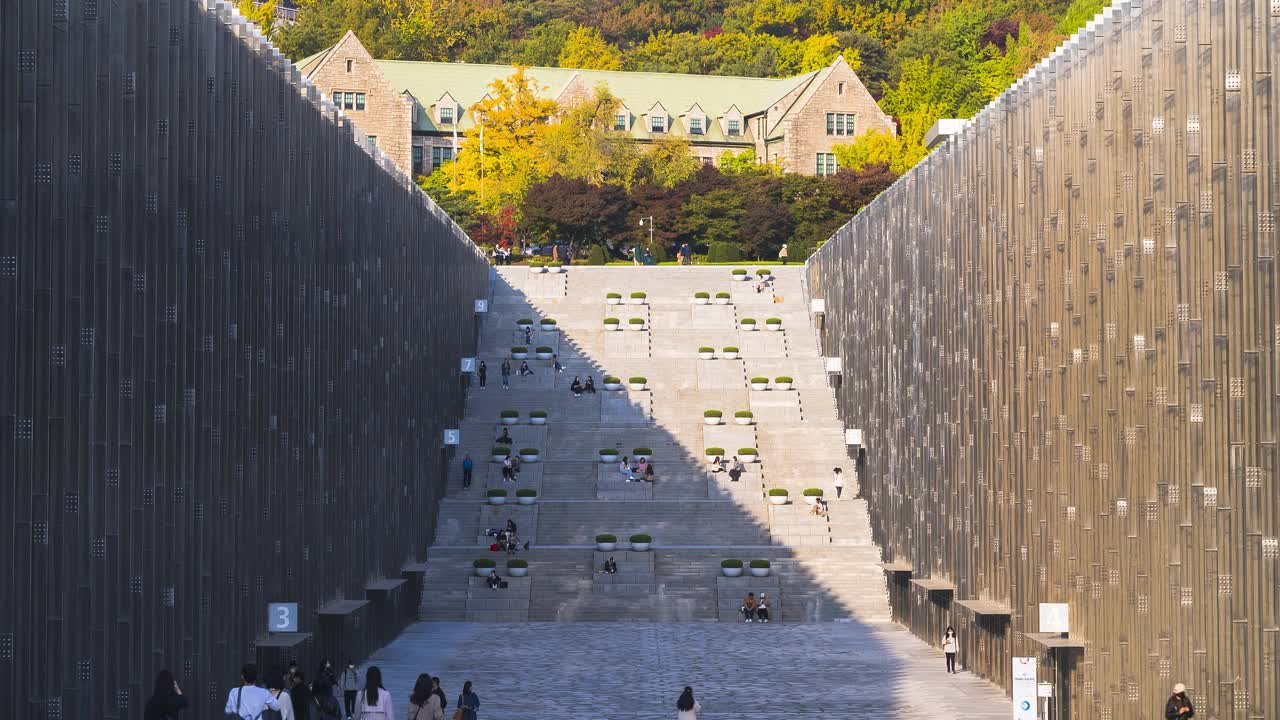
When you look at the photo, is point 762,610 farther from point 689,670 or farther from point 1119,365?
point 1119,365

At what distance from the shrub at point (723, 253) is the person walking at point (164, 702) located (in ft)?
241

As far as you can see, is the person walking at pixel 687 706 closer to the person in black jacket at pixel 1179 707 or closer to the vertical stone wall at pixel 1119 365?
the vertical stone wall at pixel 1119 365

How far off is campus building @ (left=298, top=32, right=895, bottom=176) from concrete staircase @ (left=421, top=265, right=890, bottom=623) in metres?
44.0

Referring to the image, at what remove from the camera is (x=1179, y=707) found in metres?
20.0

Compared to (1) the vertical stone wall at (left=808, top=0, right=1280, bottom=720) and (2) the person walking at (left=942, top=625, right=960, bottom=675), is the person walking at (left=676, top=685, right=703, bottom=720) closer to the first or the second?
(1) the vertical stone wall at (left=808, top=0, right=1280, bottom=720)

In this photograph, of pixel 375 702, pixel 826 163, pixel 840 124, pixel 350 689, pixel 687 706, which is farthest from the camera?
pixel 826 163

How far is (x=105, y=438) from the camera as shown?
64.5 ft

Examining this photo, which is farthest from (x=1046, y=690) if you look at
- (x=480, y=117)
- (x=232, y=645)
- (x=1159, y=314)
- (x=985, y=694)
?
(x=480, y=117)

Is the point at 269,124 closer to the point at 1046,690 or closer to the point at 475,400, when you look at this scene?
the point at 1046,690

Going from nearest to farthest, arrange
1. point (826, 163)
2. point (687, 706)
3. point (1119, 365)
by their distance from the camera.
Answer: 1. point (687, 706)
2. point (1119, 365)
3. point (826, 163)

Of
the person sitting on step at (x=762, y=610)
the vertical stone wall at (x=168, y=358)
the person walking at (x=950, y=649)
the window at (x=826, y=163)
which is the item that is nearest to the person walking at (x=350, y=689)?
the vertical stone wall at (x=168, y=358)

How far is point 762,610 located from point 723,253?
5060 centimetres

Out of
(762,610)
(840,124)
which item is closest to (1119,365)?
(762,610)

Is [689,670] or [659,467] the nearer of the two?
[689,670]
